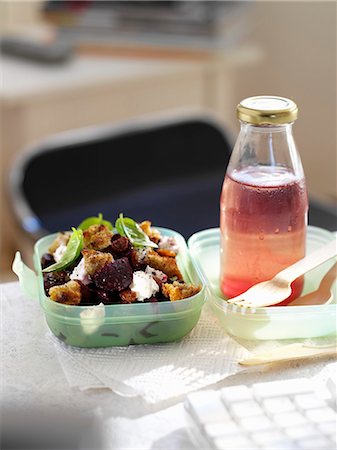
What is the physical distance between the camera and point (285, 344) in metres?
0.88

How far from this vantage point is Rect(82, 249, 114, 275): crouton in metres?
0.85

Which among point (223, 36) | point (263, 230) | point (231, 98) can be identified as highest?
point (263, 230)

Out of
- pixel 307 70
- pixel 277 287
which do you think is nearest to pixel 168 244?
pixel 277 287

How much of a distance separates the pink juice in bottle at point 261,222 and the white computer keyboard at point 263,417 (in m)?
0.17

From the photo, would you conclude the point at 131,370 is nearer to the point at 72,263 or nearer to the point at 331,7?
the point at 72,263

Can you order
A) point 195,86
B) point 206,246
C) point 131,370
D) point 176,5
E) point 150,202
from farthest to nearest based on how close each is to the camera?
1. point 195,86
2. point 176,5
3. point 150,202
4. point 206,246
5. point 131,370

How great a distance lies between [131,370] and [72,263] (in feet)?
0.42

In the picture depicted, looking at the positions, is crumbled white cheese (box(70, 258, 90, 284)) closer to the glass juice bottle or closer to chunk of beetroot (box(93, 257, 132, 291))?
chunk of beetroot (box(93, 257, 132, 291))

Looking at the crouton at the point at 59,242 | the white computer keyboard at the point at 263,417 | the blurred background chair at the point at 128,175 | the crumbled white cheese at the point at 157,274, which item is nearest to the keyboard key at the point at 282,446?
the white computer keyboard at the point at 263,417

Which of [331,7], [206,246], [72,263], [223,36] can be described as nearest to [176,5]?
[223,36]

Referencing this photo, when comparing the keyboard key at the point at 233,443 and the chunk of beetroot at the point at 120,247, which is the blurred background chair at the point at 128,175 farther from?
the keyboard key at the point at 233,443

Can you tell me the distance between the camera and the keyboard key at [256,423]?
27.7 inches

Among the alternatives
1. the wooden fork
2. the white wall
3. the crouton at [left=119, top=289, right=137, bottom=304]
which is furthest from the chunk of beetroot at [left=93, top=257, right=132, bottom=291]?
the white wall

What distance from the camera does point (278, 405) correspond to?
0.73 meters
